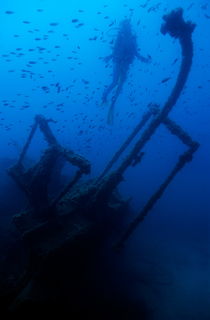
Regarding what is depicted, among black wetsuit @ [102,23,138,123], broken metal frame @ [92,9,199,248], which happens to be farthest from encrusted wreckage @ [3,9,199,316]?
black wetsuit @ [102,23,138,123]

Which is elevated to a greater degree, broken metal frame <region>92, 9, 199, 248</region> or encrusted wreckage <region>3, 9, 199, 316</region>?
broken metal frame <region>92, 9, 199, 248</region>

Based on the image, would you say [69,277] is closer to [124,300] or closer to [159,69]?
[124,300]

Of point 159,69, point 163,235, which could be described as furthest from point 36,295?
point 159,69

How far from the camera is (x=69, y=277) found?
7984mm

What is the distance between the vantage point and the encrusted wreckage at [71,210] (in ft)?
23.5

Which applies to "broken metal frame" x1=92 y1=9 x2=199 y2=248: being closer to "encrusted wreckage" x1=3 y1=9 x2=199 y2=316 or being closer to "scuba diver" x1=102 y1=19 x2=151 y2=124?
"encrusted wreckage" x1=3 y1=9 x2=199 y2=316

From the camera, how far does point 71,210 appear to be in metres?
8.27

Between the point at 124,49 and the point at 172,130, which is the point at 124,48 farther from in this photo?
the point at 172,130

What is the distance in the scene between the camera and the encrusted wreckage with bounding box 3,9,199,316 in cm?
716

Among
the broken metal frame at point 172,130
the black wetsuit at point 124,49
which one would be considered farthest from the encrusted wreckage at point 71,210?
the black wetsuit at point 124,49

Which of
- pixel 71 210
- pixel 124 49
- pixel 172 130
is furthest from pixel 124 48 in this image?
pixel 71 210

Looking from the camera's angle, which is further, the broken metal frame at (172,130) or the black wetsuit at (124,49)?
the black wetsuit at (124,49)

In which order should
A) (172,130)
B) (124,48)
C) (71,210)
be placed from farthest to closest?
(124,48) < (172,130) < (71,210)

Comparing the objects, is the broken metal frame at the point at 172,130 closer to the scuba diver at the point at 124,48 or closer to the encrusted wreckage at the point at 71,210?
the encrusted wreckage at the point at 71,210
